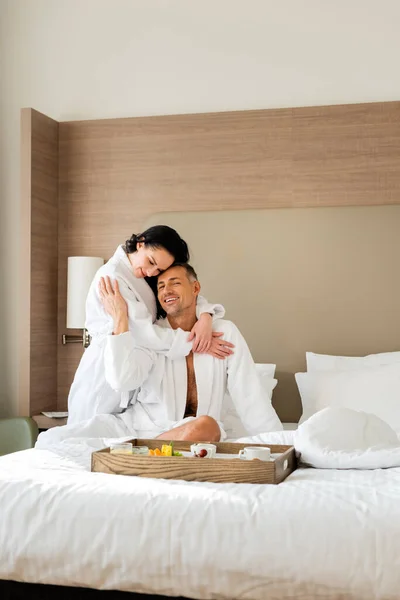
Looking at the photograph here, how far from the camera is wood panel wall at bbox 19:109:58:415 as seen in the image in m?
4.32

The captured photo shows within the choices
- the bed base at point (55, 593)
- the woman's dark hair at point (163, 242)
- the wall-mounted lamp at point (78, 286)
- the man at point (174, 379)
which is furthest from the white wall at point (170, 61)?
the bed base at point (55, 593)

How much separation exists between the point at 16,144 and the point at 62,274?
0.82 metres

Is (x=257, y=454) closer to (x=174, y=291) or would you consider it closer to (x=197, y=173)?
(x=174, y=291)

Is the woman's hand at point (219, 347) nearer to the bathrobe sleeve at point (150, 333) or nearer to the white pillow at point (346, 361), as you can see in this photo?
the bathrobe sleeve at point (150, 333)

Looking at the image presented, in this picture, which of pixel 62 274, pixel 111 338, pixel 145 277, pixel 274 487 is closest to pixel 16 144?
pixel 62 274

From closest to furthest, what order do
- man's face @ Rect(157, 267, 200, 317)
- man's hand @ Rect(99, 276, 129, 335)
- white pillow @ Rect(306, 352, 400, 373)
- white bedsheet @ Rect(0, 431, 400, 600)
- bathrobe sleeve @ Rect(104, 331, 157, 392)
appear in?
white bedsheet @ Rect(0, 431, 400, 600)
bathrobe sleeve @ Rect(104, 331, 157, 392)
man's hand @ Rect(99, 276, 129, 335)
man's face @ Rect(157, 267, 200, 317)
white pillow @ Rect(306, 352, 400, 373)

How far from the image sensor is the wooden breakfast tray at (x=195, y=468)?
206 centimetres

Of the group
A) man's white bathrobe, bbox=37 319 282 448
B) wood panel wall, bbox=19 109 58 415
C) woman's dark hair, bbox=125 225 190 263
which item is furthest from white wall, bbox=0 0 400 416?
man's white bathrobe, bbox=37 319 282 448

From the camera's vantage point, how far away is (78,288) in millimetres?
4379

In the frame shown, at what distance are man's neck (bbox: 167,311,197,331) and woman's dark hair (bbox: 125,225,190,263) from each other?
0.25 metres

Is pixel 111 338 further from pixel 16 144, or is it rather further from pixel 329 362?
pixel 16 144

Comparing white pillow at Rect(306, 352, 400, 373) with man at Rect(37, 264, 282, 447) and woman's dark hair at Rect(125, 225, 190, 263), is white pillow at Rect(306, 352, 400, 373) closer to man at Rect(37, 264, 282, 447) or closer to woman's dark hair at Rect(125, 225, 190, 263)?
man at Rect(37, 264, 282, 447)

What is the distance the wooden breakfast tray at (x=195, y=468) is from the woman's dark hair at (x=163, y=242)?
1.35 m

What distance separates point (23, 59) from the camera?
15.5 ft
